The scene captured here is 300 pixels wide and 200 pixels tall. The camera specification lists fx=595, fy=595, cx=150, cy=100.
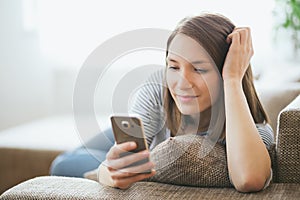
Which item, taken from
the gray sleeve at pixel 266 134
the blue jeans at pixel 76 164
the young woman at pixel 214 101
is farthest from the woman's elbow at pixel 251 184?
the blue jeans at pixel 76 164

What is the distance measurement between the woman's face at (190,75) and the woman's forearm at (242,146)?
0.05 meters

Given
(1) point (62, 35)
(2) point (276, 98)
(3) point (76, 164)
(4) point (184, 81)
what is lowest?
(3) point (76, 164)

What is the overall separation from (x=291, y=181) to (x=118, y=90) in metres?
0.43

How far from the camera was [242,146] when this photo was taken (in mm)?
1308

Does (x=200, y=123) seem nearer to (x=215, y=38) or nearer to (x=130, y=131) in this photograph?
(x=215, y=38)

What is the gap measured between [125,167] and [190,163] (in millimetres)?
147

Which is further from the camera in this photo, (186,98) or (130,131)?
(186,98)

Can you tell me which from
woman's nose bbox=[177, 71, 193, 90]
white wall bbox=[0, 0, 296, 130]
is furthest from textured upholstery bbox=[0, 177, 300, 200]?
white wall bbox=[0, 0, 296, 130]

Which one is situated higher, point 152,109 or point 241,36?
point 241,36

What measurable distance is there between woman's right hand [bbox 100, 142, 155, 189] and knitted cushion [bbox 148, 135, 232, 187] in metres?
0.08

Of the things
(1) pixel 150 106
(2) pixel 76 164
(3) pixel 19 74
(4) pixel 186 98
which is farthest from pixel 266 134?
(3) pixel 19 74

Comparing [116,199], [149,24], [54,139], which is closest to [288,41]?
[149,24]

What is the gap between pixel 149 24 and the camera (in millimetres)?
3348

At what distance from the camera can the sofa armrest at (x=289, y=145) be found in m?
1.30
